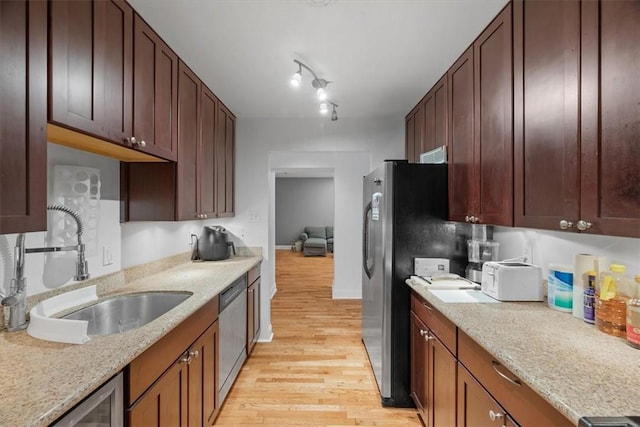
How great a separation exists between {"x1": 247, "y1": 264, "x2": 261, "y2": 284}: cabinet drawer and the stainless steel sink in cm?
96

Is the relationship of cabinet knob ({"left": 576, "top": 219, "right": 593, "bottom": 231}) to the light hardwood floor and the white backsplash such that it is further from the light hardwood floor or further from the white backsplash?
the light hardwood floor

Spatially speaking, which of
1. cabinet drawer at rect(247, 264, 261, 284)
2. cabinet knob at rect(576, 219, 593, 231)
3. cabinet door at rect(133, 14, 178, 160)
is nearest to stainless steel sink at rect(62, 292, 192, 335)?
cabinet door at rect(133, 14, 178, 160)

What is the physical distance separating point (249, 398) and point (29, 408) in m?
1.75

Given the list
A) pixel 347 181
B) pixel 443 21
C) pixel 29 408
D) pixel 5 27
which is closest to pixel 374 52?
pixel 443 21

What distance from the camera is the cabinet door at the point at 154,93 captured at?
1.56 m

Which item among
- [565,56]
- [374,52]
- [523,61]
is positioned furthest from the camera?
[374,52]

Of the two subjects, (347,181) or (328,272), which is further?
(328,272)

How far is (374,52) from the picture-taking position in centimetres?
194

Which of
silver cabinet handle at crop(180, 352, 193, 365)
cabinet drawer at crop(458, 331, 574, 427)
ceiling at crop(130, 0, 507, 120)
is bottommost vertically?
silver cabinet handle at crop(180, 352, 193, 365)

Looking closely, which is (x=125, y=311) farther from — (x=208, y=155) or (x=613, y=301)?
(x=613, y=301)

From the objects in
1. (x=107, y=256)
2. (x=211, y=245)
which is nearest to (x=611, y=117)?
(x=107, y=256)

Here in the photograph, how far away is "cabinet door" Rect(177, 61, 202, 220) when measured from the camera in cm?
204

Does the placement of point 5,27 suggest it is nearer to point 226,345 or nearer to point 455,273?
point 226,345

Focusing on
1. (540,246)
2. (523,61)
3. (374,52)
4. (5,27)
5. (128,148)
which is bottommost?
(540,246)
